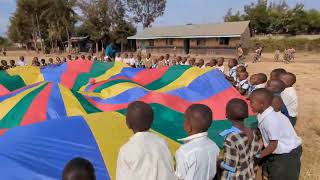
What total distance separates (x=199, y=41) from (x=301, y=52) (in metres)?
9.26

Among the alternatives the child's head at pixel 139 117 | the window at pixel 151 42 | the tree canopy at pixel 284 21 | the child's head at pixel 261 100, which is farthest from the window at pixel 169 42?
the child's head at pixel 139 117

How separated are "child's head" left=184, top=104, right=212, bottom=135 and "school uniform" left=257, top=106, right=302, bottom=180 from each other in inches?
29.9

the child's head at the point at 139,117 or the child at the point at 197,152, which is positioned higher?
the child's head at the point at 139,117

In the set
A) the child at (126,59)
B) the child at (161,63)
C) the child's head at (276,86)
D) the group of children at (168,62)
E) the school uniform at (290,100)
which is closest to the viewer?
the child's head at (276,86)

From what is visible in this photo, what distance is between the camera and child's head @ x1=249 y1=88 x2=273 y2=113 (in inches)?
107

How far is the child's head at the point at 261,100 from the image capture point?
2.73 metres

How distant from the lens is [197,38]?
2917 centimetres

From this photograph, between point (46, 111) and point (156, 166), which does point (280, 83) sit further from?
point (46, 111)

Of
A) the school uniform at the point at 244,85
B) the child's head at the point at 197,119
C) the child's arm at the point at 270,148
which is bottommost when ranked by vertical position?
the child's arm at the point at 270,148

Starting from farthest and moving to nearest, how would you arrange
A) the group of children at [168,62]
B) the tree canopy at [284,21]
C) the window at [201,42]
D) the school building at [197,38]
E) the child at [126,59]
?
the tree canopy at [284,21]
the window at [201,42]
the school building at [197,38]
the child at [126,59]
the group of children at [168,62]

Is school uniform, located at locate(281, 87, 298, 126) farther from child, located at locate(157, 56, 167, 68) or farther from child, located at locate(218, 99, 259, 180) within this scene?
child, located at locate(157, 56, 167, 68)

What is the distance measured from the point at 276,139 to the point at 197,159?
92 cm

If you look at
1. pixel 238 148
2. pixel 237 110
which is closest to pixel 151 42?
pixel 237 110

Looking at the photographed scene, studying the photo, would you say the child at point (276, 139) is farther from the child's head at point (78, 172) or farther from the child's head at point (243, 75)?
the child's head at point (243, 75)
